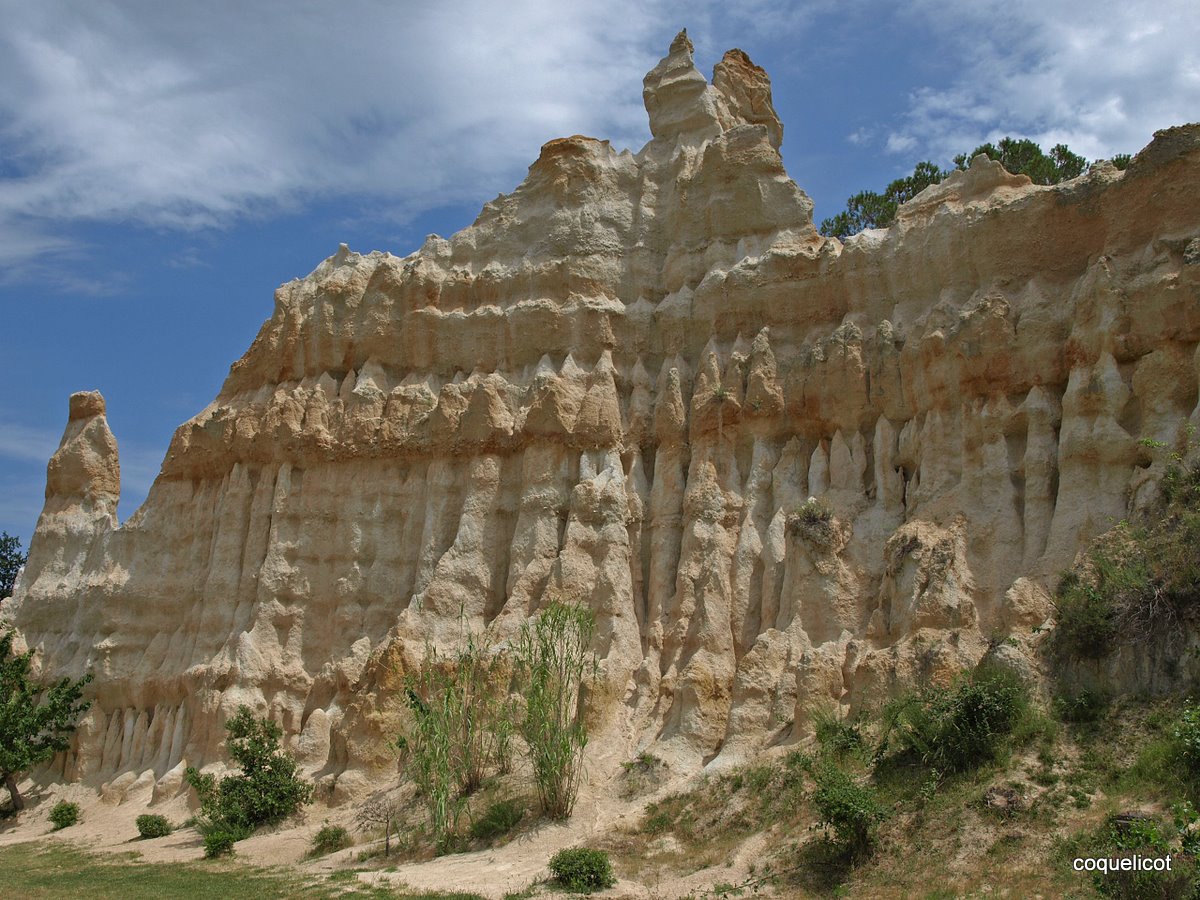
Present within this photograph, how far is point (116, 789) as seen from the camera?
28.7 metres

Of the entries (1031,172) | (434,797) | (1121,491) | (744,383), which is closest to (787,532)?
(744,383)

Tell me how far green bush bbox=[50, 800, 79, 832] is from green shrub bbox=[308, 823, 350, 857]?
999cm

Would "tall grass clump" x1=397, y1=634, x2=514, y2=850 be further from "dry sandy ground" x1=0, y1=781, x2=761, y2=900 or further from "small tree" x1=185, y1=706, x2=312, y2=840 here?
"small tree" x1=185, y1=706, x2=312, y2=840

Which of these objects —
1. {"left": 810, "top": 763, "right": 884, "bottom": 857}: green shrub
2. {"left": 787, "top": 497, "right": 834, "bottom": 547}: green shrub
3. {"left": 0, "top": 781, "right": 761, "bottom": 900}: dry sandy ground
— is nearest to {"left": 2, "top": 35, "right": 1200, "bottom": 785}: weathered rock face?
{"left": 787, "top": 497, "right": 834, "bottom": 547}: green shrub

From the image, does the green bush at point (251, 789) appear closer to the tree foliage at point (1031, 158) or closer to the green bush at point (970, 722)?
the green bush at point (970, 722)

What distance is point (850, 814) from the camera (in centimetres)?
1560

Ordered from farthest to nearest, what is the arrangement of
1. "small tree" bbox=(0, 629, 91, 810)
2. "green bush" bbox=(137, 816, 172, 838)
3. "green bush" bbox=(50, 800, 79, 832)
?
"small tree" bbox=(0, 629, 91, 810) < "green bush" bbox=(50, 800, 79, 832) < "green bush" bbox=(137, 816, 172, 838)

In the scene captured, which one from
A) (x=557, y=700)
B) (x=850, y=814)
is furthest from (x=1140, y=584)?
(x=557, y=700)

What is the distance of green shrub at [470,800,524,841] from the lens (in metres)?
20.0

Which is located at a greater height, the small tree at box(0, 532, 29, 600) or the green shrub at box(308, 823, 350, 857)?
the small tree at box(0, 532, 29, 600)

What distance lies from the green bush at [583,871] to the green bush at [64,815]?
1669 centimetres

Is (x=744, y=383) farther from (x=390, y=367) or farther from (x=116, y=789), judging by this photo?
(x=116, y=789)

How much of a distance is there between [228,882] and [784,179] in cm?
2066

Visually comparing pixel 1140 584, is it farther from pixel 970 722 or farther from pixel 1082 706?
pixel 970 722
